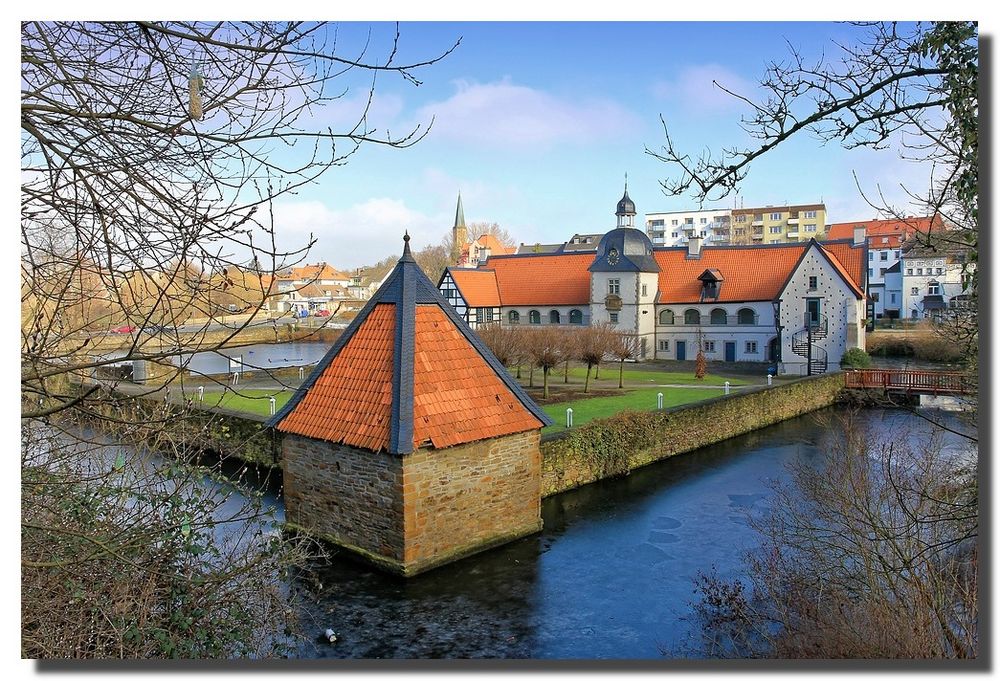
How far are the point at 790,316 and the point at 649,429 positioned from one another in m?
17.8

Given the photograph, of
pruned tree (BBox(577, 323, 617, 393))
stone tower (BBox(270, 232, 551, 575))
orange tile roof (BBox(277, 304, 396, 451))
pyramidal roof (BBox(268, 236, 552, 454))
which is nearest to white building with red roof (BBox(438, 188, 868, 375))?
pruned tree (BBox(577, 323, 617, 393))

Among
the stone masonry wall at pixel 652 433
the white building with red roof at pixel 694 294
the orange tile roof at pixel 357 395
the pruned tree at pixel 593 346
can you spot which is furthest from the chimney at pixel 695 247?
the orange tile roof at pixel 357 395

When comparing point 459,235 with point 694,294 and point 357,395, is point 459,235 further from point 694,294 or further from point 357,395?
point 357,395

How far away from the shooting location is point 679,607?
33.6 feet

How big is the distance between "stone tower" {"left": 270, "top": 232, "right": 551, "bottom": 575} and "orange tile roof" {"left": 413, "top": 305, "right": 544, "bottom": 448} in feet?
0.07

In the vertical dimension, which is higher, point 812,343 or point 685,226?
point 685,226

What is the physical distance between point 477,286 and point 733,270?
13.2 meters

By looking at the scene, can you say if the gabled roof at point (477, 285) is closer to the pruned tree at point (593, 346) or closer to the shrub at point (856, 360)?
the pruned tree at point (593, 346)

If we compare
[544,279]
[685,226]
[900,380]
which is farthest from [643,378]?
[685,226]

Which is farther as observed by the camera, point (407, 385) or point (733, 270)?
point (733, 270)

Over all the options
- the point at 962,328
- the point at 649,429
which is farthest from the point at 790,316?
the point at 962,328

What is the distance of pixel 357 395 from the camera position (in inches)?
472

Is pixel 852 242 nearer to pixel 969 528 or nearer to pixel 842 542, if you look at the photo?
pixel 842 542

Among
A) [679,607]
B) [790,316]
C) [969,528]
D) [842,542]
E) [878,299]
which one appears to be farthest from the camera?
[878,299]
